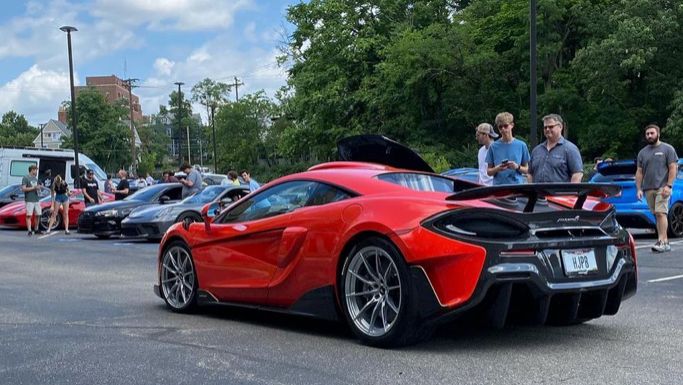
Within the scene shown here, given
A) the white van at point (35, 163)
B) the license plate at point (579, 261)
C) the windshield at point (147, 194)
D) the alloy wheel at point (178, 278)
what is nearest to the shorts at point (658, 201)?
the license plate at point (579, 261)

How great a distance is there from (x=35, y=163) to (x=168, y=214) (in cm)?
1515

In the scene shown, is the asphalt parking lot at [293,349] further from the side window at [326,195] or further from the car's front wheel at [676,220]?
the car's front wheel at [676,220]

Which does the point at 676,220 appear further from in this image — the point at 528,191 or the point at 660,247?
the point at 528,191

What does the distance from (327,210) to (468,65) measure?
36783 millimetres

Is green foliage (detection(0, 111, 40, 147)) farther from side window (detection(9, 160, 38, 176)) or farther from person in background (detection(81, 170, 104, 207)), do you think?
person in background (detection(81, 170, 104, 207))

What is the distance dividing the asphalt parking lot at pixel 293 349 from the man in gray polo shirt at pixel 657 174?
337 centimetres

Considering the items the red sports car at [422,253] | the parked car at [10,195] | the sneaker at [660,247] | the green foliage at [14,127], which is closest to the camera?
the red sports car at [422,253]

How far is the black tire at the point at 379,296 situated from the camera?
5066mm

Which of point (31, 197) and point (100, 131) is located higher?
point (100, 131)

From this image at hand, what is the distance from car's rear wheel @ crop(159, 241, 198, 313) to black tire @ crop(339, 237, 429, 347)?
1.95 meters

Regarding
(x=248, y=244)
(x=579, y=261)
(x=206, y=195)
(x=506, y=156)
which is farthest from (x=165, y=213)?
(x=579, y=261)

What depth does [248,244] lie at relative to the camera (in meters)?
6.35

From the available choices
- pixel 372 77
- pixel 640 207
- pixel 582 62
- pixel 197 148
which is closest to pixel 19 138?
pixel 197 148

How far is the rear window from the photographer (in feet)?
19.5
